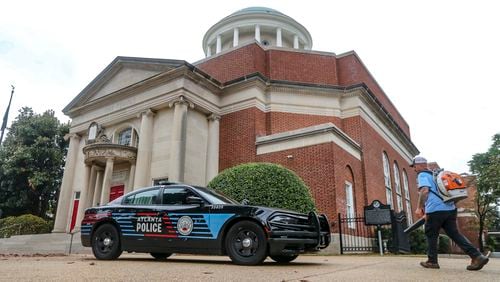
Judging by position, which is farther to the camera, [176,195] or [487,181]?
[487,181]

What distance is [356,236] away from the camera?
16125 millimetres

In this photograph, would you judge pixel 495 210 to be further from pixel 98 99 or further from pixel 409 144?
pixel 98 99

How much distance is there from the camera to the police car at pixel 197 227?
247 inches

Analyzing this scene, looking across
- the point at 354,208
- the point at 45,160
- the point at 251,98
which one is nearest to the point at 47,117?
the point at 45,160

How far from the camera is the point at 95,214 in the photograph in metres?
8.05

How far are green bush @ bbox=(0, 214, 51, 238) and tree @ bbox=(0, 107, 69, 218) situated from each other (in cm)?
698

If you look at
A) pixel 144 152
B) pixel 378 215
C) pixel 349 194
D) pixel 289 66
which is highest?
pixel 289 66

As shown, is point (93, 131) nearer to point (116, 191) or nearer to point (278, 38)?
point (116, 191)

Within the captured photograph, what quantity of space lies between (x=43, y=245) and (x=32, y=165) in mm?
17778

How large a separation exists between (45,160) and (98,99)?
13.2m

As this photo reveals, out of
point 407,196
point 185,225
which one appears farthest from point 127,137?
point 407,196

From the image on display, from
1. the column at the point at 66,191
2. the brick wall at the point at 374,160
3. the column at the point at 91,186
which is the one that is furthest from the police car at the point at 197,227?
the column at the point at 66,191

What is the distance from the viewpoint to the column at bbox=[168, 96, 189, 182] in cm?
1675

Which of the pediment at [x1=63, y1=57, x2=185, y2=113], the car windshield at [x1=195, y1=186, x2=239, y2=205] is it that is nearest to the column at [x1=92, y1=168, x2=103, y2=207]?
the pediment at [x1=63, y1=57, x2=185, y2=113]
